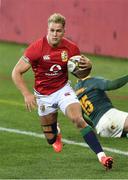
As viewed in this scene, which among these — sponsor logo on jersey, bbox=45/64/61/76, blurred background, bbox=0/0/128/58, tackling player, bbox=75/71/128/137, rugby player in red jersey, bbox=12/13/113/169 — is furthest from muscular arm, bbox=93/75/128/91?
blurred background, bbox=0/0/128/58

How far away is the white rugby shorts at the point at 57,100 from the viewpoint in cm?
1010

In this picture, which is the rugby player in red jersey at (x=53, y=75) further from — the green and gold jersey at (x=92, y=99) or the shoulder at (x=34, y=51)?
the green and gold jersey at (x=92, y=99)

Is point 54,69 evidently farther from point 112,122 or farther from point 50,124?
point 112,122

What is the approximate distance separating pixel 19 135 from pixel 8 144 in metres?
0.76

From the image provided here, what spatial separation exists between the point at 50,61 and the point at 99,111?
5.08 feet

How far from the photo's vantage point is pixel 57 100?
34.0ft

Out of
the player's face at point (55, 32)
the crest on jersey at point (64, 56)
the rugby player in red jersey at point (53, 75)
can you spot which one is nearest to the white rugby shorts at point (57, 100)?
the rugby player in red jersey at point (53, 75)

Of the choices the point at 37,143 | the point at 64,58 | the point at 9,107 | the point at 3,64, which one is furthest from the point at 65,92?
the point at 3,64

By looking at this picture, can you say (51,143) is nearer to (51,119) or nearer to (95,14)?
(51,119)

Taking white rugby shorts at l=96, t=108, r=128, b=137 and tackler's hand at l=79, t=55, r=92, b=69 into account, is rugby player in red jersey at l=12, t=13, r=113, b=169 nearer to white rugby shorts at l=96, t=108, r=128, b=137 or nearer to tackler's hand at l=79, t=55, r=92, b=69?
tackler's hand at l=79, t=55, r=92, b=69

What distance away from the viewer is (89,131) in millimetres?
9562

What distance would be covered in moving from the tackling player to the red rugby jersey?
95 cm

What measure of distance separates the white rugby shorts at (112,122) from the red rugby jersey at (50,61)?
1.24 m

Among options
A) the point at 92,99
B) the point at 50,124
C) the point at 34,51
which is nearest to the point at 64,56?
the point at 34,51
